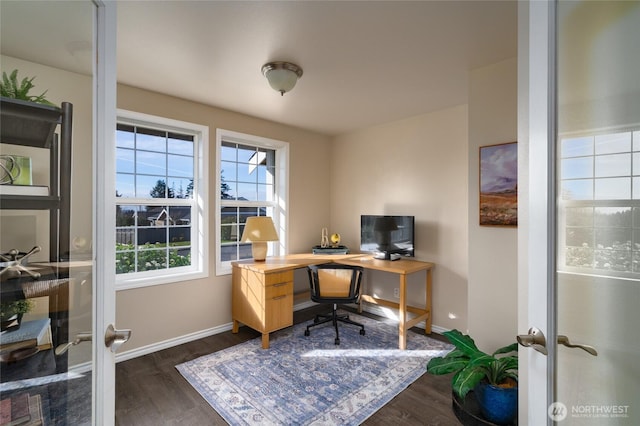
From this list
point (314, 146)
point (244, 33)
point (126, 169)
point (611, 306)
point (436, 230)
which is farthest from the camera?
Result: point (314, 146)

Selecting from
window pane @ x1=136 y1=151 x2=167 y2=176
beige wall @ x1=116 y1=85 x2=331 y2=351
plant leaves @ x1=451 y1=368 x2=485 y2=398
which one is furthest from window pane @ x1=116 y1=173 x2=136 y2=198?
plant leaves @ x1=451 y1=368 x2=485 y2=398

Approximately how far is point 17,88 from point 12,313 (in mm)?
541

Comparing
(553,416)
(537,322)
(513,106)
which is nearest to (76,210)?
(537,322)

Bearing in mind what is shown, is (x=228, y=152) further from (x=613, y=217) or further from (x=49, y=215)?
(x=613, y=217)

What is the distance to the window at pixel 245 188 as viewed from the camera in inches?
132

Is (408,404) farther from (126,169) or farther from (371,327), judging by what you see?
(126,169)

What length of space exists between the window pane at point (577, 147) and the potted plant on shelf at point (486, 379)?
1.19m

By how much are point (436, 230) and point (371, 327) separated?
1356mm

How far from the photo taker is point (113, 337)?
34.6 inches

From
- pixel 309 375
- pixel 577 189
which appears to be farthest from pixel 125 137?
pixel 577 189

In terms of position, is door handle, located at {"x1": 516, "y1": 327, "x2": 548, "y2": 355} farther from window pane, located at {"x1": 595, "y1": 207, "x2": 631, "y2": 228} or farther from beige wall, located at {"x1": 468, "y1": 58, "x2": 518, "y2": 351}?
beige wall, located at {"x1": 468, "y1": 58, "x2": 518, "y2": 351}

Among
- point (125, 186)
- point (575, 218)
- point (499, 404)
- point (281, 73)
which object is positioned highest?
point (281, 73)

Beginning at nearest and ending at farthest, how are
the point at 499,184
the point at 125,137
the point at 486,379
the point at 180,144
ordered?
the point at 486,379 < the point at 499,184 < the point at 125,137 < the point at 180,144

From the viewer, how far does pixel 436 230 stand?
3.29 meters
